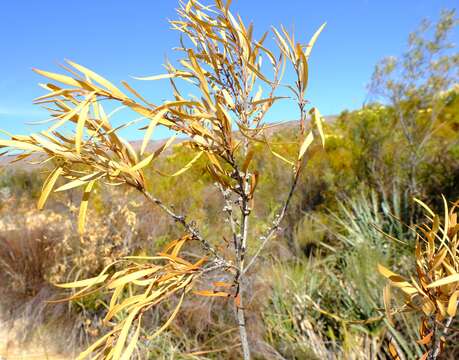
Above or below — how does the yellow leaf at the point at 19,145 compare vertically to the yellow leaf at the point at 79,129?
below

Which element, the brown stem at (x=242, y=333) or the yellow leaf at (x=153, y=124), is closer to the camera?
the yellow leaf at (x=153, y=124)

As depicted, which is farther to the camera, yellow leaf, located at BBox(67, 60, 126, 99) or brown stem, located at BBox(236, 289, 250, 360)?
brown stem, located at BBox(236, 289, 250, 360)

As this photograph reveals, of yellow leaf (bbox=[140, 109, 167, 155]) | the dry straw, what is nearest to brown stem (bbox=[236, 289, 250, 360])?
the dry straw

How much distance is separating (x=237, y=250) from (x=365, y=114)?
4874 millimetres

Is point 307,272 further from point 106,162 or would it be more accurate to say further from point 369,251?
point 106,162

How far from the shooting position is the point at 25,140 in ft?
1.27

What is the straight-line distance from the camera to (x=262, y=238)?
1.77ft

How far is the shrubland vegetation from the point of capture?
1.39 feet

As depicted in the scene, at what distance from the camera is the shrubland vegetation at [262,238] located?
1.39 ft

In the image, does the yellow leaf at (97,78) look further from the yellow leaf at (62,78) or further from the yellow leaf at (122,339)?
Answer: the yellow leaf at (122,339)

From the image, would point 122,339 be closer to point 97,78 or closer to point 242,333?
point 242,333

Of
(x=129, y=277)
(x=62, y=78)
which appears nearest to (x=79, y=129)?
(x=62, y=78)

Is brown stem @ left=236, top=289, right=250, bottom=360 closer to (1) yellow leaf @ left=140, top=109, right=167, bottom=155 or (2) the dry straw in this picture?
(2) the dry straw

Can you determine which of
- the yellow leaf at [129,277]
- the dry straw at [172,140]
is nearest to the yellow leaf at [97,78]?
the dry straw at [172,140]
